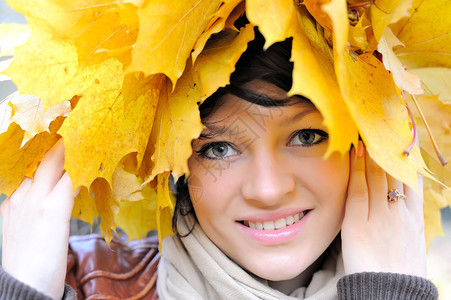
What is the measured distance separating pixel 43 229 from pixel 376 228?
2.70 ft

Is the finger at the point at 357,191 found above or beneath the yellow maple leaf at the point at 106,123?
beneath

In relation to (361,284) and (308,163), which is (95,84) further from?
(361,284)

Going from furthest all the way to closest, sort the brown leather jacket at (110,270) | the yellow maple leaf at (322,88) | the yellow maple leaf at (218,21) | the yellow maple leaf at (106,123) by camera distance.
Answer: the brown leather jacket at (110,270) < the yellow maple leaf at (106,123) < the yellow maple leaf at (218,21) < the yellow maple leaf at (322,88)

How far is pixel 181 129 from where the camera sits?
98cm

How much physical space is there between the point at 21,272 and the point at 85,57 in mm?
581

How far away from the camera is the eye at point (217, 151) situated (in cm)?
122

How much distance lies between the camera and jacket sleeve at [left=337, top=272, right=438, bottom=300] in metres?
1.17

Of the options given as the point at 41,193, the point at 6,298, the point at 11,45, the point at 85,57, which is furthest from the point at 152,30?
the point at 6,298

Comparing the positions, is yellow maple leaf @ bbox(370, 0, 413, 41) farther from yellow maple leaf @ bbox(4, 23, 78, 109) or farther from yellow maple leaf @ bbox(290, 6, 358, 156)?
yellow maple leaf @ bbox(4, 23, 78, 109)

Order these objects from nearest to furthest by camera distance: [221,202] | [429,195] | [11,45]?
[11,45] → [221,202] → [429,195]

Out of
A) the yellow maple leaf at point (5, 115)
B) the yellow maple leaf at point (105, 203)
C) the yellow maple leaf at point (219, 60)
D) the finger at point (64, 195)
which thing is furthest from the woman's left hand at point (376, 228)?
the yellow maple leaf at point (5, 115)

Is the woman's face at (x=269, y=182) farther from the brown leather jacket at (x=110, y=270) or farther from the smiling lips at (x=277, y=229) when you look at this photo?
the brown leather jacket at (x=110, y=270)

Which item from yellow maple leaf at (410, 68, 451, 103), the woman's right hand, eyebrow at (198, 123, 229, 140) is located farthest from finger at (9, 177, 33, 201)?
yellow maple leaf at (410, 68, 451, 103)

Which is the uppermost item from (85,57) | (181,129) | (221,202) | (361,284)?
(85,57)
